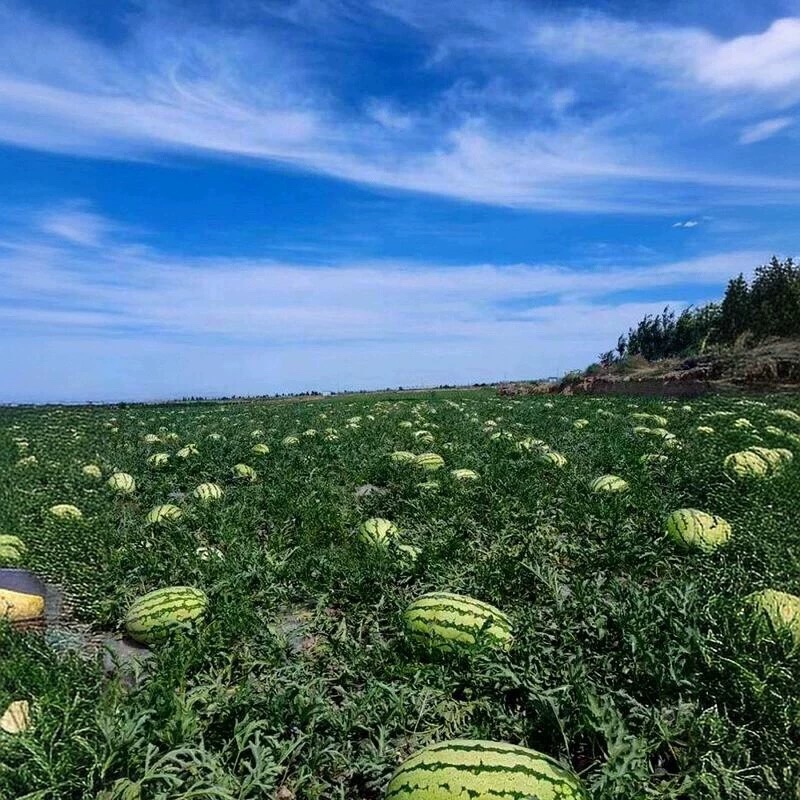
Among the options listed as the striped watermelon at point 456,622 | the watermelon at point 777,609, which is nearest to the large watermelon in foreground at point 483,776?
the striped watermelon at point 456,622

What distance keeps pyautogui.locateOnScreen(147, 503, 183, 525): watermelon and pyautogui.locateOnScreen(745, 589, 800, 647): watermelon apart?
4.52 meters

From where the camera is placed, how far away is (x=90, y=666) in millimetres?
3021

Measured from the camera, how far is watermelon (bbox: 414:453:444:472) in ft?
24.9

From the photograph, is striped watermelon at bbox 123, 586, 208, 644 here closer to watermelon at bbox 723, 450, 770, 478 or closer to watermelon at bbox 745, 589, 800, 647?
watermelon at bbox 745, 589, 800, 647

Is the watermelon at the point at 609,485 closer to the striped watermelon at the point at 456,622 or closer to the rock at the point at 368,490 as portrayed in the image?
the rock at the point at 368,490

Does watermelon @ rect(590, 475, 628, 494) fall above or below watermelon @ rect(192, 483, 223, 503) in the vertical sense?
above

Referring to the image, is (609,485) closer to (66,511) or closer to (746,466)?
(746,466)

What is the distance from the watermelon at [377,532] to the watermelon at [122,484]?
3665 mm

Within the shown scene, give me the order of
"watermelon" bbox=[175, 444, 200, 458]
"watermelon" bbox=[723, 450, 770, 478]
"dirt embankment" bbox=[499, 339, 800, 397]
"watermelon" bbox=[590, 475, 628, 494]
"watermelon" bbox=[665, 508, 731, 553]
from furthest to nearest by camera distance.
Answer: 1. "dirt embankment" bbox=[499, 339, 800, 397]
2. "watermelon" bbox=[175, 444, 200, 458]
3. "watermelon" bbox=[723, 450, 770, 478]
4. "watermelon" bbox=[590, 475, 628, 494]
5. "watermelon" bbox=[665, 508, 731, 553]

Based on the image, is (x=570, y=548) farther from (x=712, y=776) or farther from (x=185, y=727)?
(x=185, y=727)

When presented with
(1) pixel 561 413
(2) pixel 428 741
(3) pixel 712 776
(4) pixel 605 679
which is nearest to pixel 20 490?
(2) pixel 428 741

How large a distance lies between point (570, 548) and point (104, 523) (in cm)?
402

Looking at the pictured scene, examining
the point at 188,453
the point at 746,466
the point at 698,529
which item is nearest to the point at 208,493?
the point at 188,453

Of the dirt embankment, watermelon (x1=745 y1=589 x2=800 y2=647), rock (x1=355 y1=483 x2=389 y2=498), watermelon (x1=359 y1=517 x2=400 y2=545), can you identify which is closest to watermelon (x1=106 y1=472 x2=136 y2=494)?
rock (x1=355 y1=483 x2=389 y2=498)
